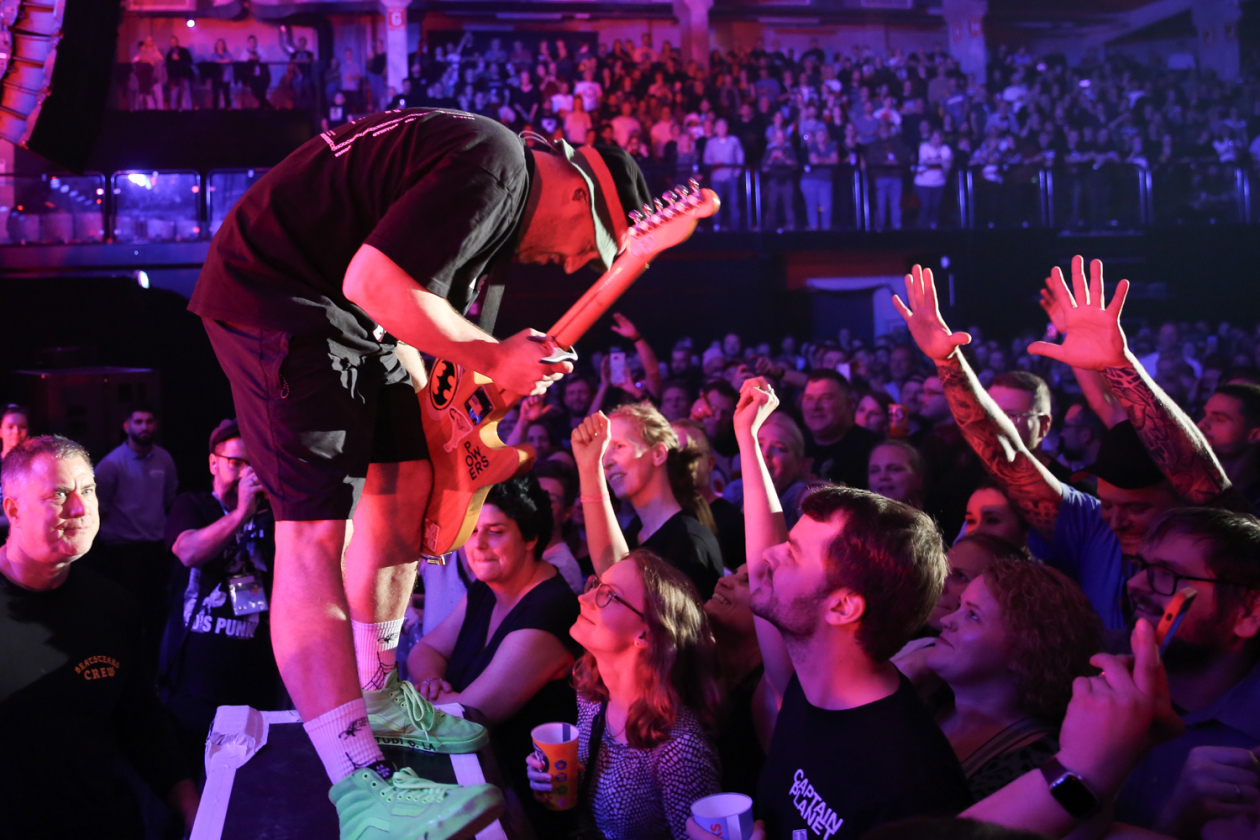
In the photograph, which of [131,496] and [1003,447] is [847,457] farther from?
[131,496]

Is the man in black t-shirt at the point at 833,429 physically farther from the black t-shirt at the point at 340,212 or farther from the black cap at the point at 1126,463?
the black t-shirt at the point at 340,212

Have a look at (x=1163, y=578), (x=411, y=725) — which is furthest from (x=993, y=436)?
(x=411, y=725)

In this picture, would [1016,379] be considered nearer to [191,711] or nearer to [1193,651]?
[1193,651]

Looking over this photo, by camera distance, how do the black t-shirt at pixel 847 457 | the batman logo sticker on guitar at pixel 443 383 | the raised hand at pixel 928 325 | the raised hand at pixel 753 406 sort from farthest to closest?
the black t-shirt at pixel 847 457 < the raised hand at pixel 928 325 < the raised hand at pixel 753 406 < the batman logo sticker on guitar at pixel 443 383

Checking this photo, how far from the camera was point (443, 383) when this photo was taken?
212 cm

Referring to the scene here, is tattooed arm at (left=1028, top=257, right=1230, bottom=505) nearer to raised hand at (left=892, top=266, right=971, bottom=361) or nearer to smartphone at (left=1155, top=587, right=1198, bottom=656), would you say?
raised hand at (left=892, top=266, right=971, bottom=361)

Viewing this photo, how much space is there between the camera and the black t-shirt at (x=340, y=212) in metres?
1.74

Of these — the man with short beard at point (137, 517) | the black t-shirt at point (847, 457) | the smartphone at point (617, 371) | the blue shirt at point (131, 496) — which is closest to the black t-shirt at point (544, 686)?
the black t-shirt at point (847, 457)

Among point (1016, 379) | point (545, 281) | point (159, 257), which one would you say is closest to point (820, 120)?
point (545, 281)

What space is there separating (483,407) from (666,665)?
72 cm

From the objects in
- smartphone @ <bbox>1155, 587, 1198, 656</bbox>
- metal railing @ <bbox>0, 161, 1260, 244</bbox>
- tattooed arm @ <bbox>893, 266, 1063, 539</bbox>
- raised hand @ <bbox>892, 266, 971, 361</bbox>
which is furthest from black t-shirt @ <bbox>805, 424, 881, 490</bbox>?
metal railing @ <bbox>0, 161, 1260, 244</bbox>

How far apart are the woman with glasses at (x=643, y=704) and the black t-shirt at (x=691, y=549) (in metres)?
0.56

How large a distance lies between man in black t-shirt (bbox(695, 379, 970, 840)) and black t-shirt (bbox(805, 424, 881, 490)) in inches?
101

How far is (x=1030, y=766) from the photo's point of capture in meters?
1.74
